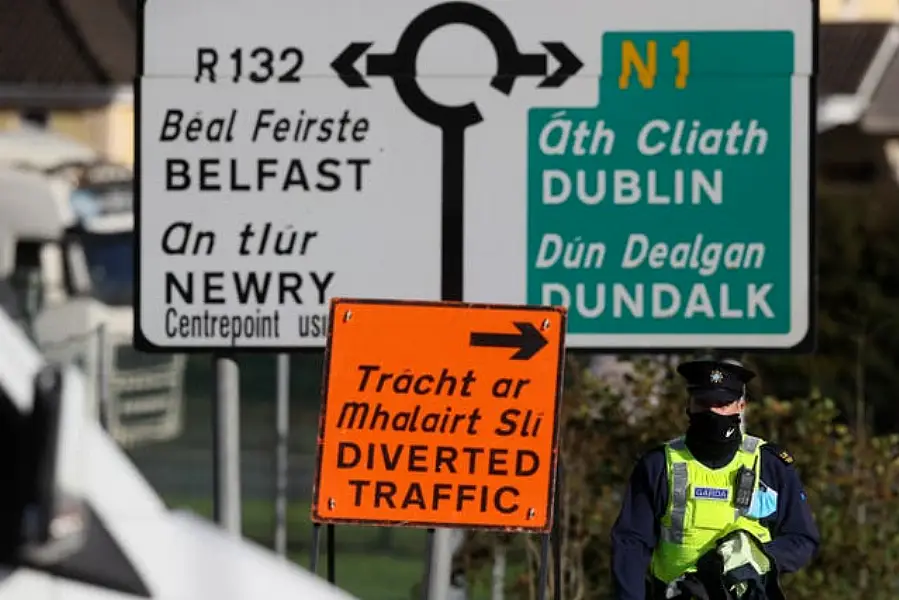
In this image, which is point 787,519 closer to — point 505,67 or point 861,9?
point 505,67

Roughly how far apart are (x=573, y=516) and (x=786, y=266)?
283 cm

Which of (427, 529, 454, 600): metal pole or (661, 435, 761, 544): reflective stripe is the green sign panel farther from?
(427, 529, 454, 600): metal pole

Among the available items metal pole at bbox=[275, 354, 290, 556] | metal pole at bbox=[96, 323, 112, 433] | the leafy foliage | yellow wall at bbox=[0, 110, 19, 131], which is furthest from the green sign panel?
yellow wall at bbox=[0, 110, 19, 131]

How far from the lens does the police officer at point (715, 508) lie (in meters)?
7.22

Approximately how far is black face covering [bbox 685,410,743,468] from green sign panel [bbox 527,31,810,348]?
67 centimetres

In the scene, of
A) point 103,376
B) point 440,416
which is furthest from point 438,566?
point 103,376

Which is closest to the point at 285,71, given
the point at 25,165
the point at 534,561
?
the point at 534,561

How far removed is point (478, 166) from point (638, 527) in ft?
4.62

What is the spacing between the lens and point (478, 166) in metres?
7.82

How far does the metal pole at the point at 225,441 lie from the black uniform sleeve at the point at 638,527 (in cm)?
139

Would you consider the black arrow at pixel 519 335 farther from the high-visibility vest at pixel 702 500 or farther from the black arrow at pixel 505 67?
the black arrow at pixel 505 67

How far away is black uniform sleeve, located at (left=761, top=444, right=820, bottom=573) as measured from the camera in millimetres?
7234

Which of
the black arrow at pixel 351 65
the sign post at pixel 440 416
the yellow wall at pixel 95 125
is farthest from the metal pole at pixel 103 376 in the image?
Result: the yellow wall at pixel 95 125

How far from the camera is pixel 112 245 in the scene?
2552cm
